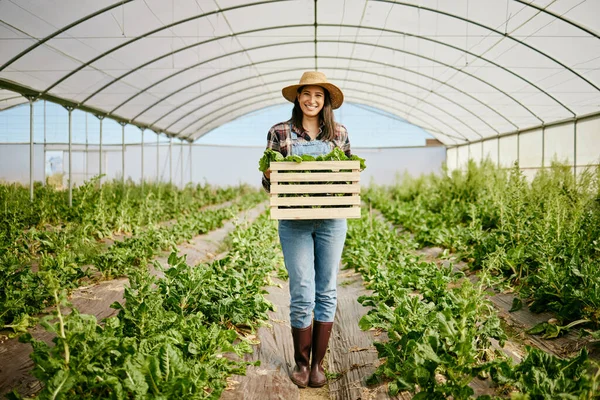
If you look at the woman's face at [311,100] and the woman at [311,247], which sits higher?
the woman's face at [311,100]

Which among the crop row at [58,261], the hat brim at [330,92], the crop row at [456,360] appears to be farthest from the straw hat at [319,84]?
the crop row at [58,261]

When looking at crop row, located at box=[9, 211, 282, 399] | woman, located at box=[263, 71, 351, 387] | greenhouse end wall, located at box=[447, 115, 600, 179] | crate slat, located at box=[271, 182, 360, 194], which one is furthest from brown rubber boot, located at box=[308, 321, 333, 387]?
greenhouse end wall, located at box=[447, 115, 600, 179]

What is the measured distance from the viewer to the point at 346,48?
12.7m

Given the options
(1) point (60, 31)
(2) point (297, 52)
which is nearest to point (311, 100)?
(1) point (60, 31)

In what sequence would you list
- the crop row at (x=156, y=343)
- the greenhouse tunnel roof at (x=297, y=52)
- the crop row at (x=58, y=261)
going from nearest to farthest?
the crop row at (x=156, y=343) → the crop row at (x=58, y=261) → the greenhouse tunnel roof at (x=297, y=52)

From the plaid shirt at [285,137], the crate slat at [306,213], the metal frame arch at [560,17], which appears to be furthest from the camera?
the metal frame arch at [560,17]

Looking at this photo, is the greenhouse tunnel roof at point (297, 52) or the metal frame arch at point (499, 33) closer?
the greenhouse tunnel roof at point (297, 52)

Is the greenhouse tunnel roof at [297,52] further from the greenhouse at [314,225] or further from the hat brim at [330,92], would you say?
the hat brim at [330,92]

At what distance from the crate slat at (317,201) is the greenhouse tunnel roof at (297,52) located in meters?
5.75

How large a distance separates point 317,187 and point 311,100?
55 cm

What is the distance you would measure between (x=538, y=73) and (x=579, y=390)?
10201 millimetres

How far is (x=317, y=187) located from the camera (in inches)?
121

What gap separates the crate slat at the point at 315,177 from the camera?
10.0 feet

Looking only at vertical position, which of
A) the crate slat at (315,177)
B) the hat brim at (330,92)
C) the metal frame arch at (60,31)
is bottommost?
the crate slat at (315,177)
